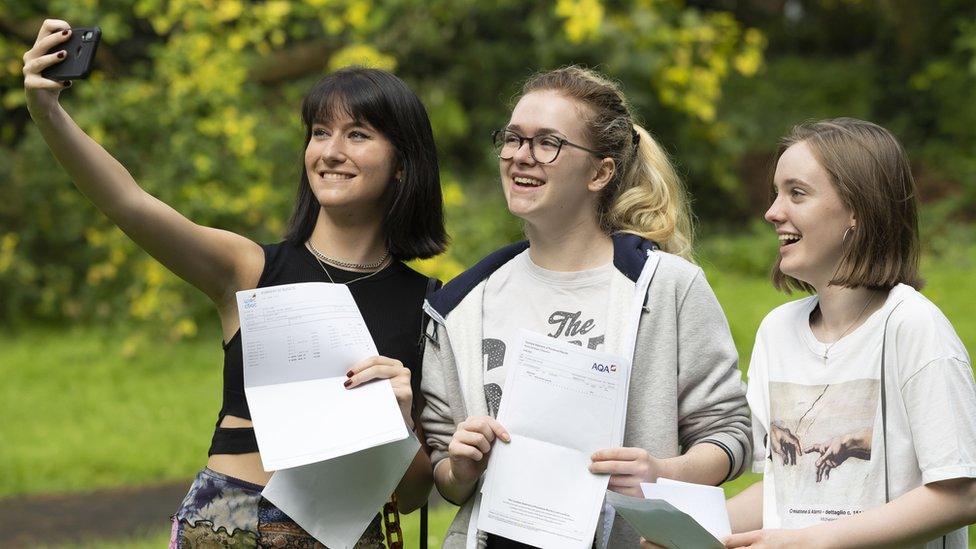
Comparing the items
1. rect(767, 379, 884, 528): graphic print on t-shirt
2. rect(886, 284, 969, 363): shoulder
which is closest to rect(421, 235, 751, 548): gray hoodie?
rect(767, 379, 884, 528): graphic print on t-shirt

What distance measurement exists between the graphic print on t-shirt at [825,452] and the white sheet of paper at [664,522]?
0.24 m

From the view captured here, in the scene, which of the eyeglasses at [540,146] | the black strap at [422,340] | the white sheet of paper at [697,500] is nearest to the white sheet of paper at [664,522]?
the white sheet of paper at [697,500]

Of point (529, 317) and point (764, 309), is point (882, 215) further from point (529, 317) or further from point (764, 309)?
point (764, 309)

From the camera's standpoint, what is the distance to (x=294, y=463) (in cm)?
247

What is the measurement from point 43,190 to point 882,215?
8607 mm

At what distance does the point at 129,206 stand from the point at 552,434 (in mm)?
1052

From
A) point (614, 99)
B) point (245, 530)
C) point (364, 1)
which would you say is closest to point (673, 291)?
point (614, 99)

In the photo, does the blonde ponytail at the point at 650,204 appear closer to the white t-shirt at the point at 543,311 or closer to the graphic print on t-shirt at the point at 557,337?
the white t-shirt at the point at 543,311

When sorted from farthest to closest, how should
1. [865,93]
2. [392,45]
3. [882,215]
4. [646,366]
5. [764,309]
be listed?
[865,93] < [392,45] < [764,309] < [646,366] < [882,215]

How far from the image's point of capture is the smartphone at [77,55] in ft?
8.07

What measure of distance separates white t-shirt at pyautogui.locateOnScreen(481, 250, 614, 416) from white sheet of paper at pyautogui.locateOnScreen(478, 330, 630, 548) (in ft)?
0.56

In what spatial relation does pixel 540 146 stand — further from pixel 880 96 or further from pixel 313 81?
pixel 880 96

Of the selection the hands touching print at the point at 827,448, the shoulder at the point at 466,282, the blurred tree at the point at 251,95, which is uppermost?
the blurred tree at the point at 251,95

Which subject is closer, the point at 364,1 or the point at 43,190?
the point at 364,1
